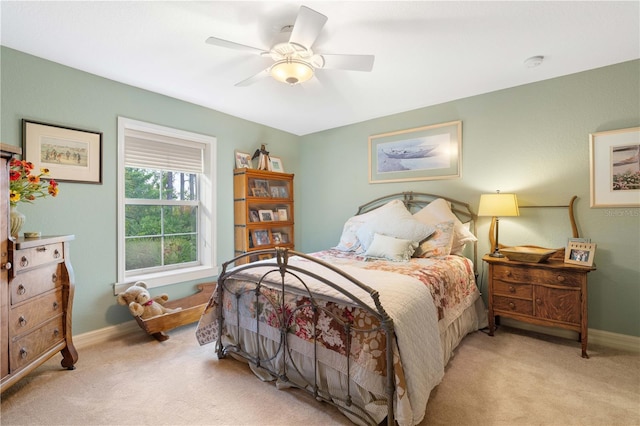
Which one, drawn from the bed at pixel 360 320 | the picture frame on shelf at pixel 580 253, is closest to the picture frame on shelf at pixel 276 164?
the bed at pixel 360 320

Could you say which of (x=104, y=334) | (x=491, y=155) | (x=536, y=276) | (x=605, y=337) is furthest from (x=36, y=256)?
(x=605, y=337)

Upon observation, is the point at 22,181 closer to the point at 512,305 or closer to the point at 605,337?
the point at 512,305

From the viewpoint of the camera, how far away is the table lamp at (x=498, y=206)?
8.99 ft

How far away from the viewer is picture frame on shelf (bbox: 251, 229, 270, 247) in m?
3.96

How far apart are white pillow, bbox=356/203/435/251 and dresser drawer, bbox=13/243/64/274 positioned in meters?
2.62

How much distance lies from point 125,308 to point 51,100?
6.47 feet

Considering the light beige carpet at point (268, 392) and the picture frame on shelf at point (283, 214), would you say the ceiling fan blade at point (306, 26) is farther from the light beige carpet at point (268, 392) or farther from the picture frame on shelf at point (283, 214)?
the picture frame on shelf at point (283, 214)

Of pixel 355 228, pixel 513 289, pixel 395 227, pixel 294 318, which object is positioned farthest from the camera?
pixel 355 228

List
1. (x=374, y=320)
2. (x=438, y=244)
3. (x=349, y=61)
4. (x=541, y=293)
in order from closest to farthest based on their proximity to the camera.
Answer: (x=374, y=320), (x=349, y=61), (x=541, y=293), (x=438, y=244)

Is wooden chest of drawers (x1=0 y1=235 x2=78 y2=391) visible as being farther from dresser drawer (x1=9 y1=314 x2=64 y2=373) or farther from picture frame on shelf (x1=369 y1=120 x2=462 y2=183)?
picture frame on shelf (x1=369 y1=120 x2=462 y2=183)

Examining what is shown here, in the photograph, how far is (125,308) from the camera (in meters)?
2.89

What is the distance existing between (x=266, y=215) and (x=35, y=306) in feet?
8.31

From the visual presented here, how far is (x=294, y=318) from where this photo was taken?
191 cm

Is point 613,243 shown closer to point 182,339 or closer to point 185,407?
point 185,407
